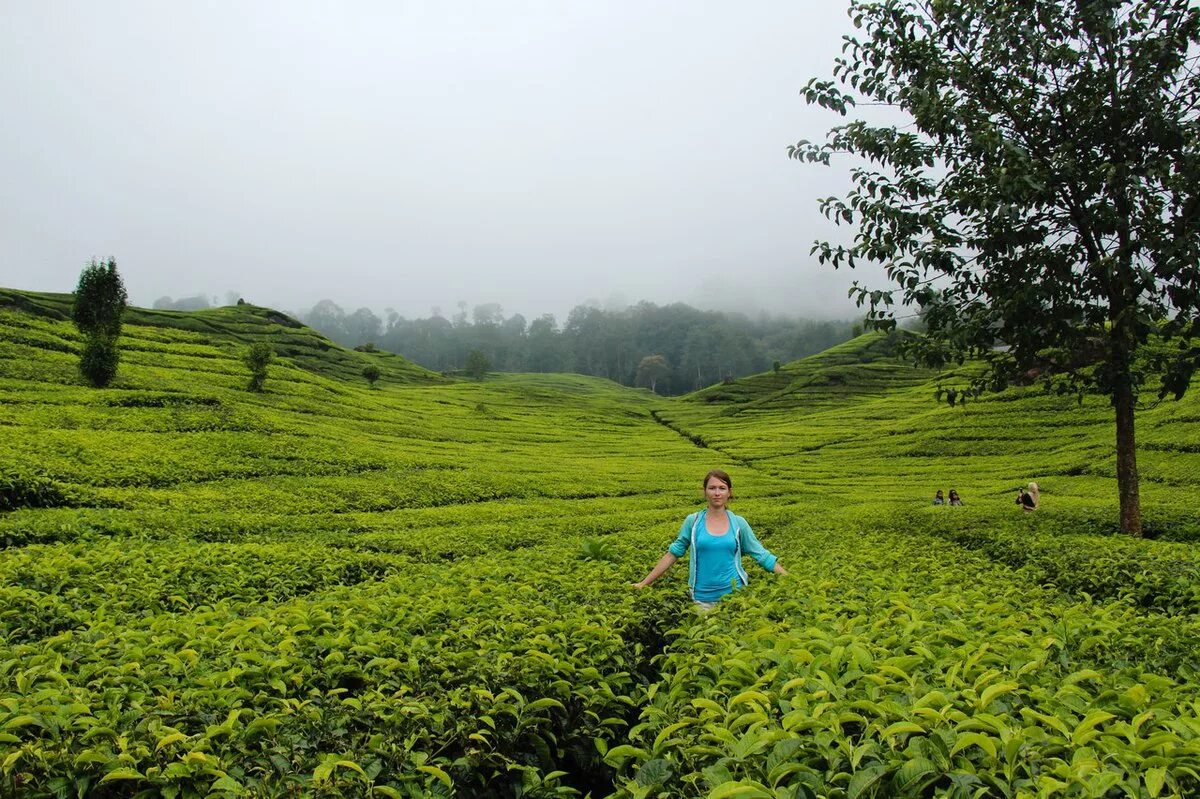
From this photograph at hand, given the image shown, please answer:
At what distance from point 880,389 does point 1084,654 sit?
78384mm

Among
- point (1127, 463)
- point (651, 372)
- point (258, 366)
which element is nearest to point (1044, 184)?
point (1127, 463)

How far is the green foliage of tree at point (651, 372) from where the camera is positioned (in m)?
174

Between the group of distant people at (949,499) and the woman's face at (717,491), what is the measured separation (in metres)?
21.2

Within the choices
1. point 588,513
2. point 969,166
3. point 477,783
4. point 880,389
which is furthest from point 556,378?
point 477,783

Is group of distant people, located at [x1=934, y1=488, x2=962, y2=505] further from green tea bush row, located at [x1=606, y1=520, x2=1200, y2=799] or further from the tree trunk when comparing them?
green tea bush row, located at [x1=606, y1=520, x2=1200, y2=799]

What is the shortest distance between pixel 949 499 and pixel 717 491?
23.5 meters

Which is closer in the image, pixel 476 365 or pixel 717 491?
pixel 717 491

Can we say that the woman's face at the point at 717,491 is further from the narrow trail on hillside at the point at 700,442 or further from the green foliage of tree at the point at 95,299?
the green foliage of tree at the point at 95,299

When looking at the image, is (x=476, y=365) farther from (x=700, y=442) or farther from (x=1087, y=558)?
(x=1087, y=558)

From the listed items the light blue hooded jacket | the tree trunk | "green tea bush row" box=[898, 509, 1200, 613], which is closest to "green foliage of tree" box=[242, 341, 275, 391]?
"green tea bush row" box=[898, 509, 1200, 613]

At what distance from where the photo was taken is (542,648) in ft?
16.2

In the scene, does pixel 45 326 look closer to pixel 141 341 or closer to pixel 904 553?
pixel 141 341

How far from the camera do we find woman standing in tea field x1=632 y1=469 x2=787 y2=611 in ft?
23.8

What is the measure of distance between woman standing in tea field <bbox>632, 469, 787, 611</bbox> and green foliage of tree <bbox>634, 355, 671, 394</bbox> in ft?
542
